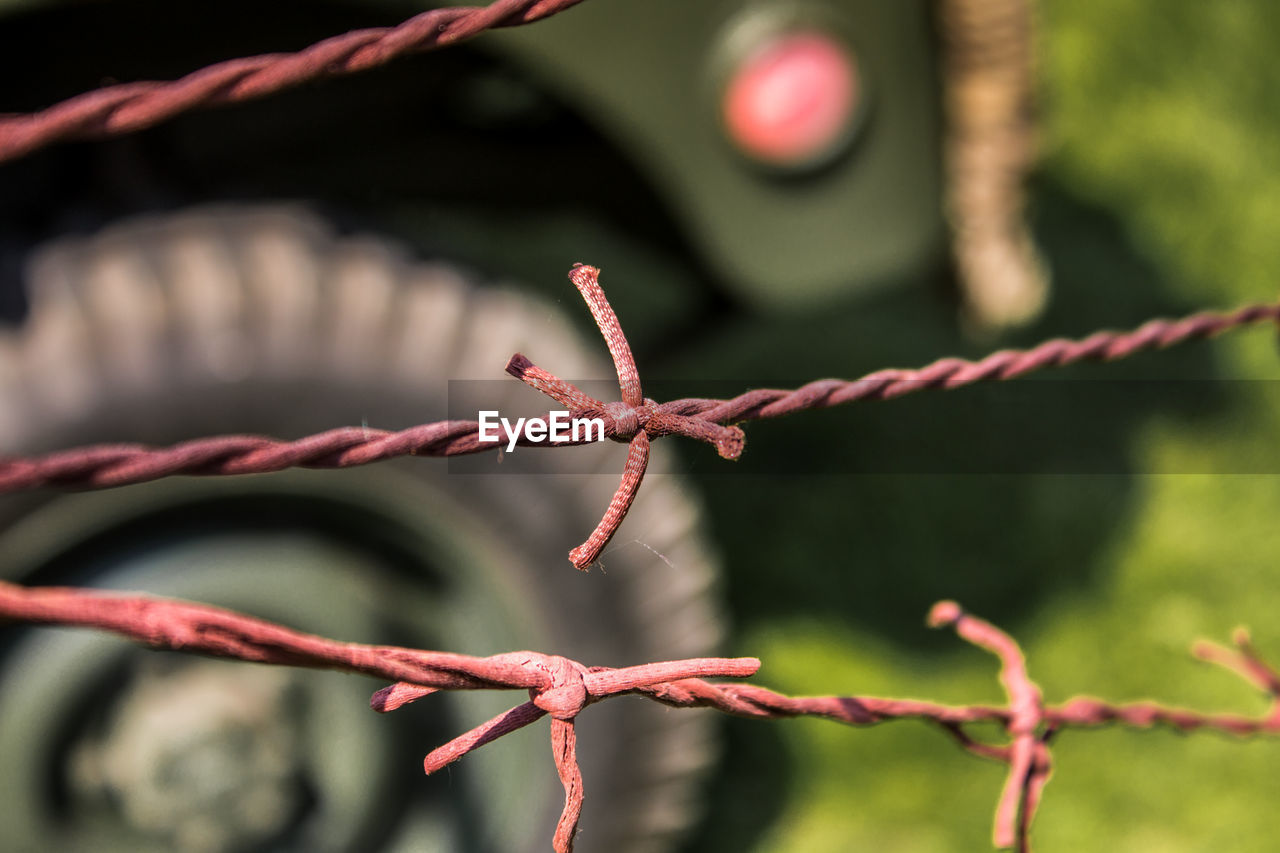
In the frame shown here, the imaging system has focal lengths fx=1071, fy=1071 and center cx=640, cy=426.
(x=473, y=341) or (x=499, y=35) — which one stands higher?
(x=499, y=35)

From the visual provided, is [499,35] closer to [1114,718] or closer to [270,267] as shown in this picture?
[270,267]

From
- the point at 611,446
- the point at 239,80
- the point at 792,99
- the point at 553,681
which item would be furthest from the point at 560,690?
the point at 792,99

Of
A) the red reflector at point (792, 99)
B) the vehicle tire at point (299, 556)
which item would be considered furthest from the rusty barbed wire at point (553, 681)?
the red reflector at point (792, 99)

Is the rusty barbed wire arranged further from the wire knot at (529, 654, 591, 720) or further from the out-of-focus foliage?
the out-of-focus foliage

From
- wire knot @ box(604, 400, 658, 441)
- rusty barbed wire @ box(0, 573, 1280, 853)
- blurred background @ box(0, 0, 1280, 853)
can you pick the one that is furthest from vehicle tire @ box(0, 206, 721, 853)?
wire knot @ box(604, 400, 658, 441)

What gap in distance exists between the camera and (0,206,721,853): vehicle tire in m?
1.20

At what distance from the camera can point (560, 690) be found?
64 cm

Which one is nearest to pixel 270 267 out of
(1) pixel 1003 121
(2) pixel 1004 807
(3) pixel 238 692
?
(3) pixel 238 692

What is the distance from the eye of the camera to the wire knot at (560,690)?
2.08 ft

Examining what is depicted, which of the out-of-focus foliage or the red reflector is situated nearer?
the red reflector

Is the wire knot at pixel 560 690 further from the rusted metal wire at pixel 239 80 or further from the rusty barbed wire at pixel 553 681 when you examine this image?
the rusted metal wire at pixel 239 80

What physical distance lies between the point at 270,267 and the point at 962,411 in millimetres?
1700

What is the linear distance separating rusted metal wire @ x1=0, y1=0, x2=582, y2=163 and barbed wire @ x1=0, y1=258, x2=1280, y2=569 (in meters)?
0.17

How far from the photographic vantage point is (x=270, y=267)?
126cm
